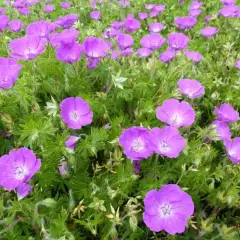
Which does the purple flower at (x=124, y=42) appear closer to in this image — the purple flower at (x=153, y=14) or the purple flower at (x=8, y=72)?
the purple flower at (x=8, y=72)

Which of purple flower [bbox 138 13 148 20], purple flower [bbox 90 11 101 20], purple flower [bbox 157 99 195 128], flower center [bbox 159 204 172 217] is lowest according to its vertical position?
purple flower [bbox 138 13 148 20]

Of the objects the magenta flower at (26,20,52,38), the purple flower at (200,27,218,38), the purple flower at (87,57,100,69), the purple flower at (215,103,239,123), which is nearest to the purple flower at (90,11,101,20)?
the purple flower at (200,27,218,38)

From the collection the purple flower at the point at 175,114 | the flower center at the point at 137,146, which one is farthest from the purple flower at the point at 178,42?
the flower center at the point at 137,146

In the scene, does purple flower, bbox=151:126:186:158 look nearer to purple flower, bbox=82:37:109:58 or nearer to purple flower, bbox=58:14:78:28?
purple flower, bbox=82:37:109:58

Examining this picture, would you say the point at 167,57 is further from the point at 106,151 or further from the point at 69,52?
the point at 106,151

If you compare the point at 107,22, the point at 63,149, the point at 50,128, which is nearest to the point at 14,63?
the point at 50,128

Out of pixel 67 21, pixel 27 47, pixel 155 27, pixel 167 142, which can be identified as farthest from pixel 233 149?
pixel 155 27
